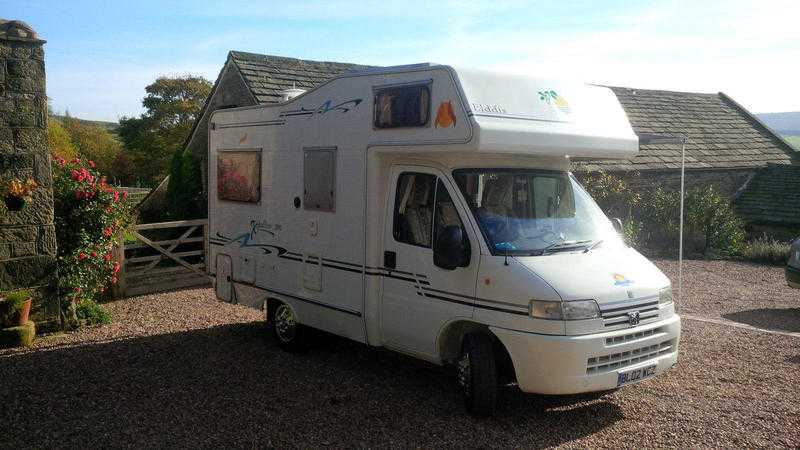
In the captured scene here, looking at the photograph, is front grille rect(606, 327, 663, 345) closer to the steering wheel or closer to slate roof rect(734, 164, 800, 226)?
the steering wheel

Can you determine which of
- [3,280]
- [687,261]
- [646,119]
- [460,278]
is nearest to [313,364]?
[460,278]

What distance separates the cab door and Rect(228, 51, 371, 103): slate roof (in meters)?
8.35

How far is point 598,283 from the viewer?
5.77 meters

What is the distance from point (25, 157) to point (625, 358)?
7.26 m

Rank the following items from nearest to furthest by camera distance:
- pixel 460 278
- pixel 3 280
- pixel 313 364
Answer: pixel 460 278 → pixel 313 364 → pixel 3 280

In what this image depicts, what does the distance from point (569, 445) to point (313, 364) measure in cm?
322

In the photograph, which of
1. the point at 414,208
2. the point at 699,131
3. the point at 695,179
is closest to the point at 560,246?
the point at 414,208

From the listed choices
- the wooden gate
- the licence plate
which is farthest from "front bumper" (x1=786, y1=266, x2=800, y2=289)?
the wooden gate

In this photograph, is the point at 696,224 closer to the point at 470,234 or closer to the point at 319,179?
the point at 319,179

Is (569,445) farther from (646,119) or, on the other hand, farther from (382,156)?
(646,119)

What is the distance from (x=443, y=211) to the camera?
6.41 meters

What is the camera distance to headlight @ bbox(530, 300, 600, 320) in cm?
557

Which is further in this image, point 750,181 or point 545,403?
point 750,181

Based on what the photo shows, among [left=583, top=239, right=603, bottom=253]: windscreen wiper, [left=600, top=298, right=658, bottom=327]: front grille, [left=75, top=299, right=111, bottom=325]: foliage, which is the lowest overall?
[left=75, top=299, right=111, bottom=325]: foliage
